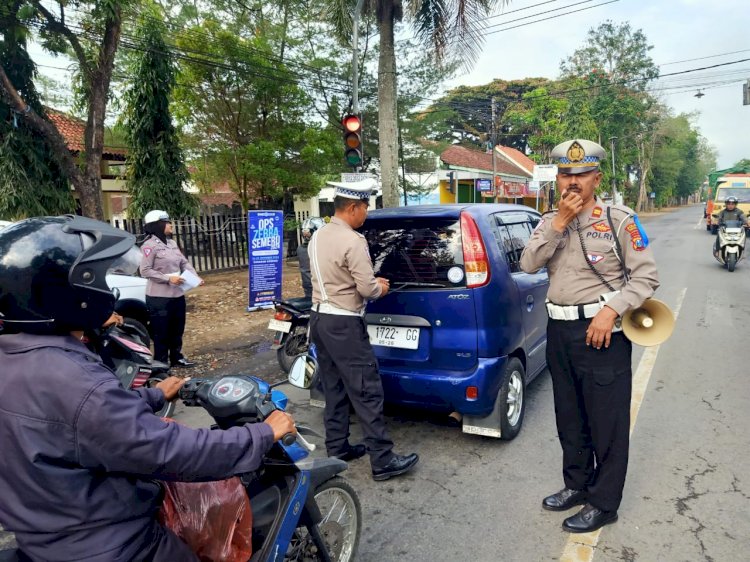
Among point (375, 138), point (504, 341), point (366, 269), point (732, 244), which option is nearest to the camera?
point (366, 269)

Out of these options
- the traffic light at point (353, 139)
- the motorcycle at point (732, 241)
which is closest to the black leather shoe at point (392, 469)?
the traffic light at point (353, 139)

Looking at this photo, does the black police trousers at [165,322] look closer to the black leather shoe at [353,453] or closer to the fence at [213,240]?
the black leather shoe at [353,453]

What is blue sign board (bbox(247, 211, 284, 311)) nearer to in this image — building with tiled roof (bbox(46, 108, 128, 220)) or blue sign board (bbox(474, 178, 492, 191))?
building with tiled roof (bbox(46, 108, 128, 220))

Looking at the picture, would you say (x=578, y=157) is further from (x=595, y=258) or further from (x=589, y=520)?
(x=589, y=520)

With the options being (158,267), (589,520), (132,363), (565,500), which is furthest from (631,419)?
(158,267)

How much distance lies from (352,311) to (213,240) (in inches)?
442

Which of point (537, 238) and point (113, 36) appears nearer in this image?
point (537, 238)

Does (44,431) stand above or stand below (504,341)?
above

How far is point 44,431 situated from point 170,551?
55 cm

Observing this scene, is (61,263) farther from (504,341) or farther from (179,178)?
(179,178)

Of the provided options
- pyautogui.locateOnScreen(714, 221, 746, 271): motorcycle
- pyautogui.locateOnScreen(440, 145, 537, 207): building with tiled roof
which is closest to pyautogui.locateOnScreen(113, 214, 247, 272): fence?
pyautogui.locateOnScreen(714, 221, 746, 271): motorcycle

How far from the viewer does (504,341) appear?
359 centimetres

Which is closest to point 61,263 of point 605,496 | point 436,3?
point 605,496

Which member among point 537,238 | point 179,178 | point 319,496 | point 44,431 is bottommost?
point 319,496
